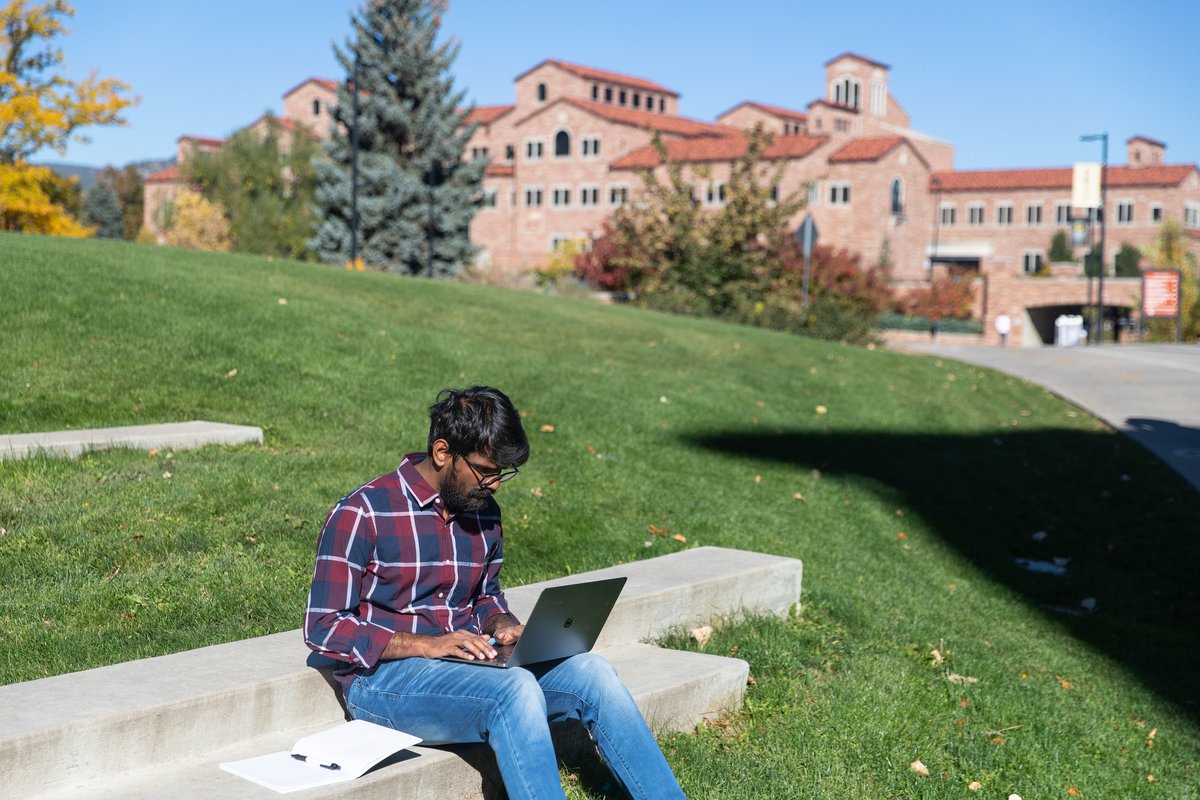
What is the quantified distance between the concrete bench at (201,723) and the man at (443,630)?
187 mm

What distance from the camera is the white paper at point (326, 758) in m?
3.54

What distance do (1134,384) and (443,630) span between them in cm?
2126

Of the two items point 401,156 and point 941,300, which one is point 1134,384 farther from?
point 941,300

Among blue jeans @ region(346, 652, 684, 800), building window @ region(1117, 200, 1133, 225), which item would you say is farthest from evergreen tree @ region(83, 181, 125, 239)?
blue jeans @ region(346, 652, 684, 800)

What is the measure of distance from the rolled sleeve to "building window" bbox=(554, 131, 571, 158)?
2785 inches

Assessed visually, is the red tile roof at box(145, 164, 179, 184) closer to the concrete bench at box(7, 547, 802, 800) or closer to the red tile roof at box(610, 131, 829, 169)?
the red tile roof at box(610, 131, 829, 169)

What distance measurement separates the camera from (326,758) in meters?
3.67

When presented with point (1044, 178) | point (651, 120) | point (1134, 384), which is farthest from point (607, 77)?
point (1134, 384)

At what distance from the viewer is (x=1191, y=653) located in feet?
26.3

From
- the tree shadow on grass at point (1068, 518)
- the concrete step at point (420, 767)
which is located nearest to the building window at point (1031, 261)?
the tree shadow on grass at point (1068, 518)

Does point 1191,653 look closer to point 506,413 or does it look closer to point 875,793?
point 875,793

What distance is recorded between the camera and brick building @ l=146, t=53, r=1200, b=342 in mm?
67875

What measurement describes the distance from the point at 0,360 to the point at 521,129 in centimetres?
6853

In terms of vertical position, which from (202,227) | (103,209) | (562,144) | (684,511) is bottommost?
(684,511)
